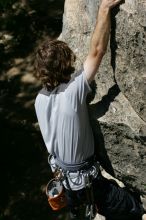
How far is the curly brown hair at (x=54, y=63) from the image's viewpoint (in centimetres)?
402

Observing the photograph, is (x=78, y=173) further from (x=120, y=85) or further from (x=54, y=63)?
(x=54, y=63)

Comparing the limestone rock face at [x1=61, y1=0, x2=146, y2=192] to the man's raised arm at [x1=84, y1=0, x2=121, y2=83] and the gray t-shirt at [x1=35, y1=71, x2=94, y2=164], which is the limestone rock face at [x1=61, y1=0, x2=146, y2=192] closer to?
the man's raised arm at [x1=84, y1=0, x2=121, y2=83]

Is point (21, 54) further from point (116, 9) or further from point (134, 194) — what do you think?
point (116, 9)

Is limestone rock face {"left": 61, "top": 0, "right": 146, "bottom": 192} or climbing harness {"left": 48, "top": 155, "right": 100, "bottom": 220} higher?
limestone rock face {"left": 61, "top": 0, "right": 146, "bottom": 192}

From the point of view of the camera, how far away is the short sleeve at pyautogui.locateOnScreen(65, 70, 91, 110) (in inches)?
159

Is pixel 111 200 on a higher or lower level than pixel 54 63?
lower

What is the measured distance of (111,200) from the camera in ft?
15.7

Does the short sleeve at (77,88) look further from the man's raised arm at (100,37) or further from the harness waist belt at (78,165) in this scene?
the harness waist belt at (78,165)

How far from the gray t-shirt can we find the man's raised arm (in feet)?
0.32

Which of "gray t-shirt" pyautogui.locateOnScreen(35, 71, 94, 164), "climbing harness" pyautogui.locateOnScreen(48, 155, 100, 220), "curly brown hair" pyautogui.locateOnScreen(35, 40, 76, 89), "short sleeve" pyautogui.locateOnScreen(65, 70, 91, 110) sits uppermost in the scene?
"curly brown hair" pyautogui.locateOnScreen(35, 40, 76, 89)

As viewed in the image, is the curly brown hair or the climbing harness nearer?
the curly brown hair

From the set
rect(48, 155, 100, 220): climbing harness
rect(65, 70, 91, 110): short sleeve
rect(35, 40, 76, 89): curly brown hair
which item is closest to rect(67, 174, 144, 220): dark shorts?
rect(48, 155, 100, 220): climbing harness

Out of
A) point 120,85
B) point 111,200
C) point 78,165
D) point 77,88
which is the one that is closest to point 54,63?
point 77,88

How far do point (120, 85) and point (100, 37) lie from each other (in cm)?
59
